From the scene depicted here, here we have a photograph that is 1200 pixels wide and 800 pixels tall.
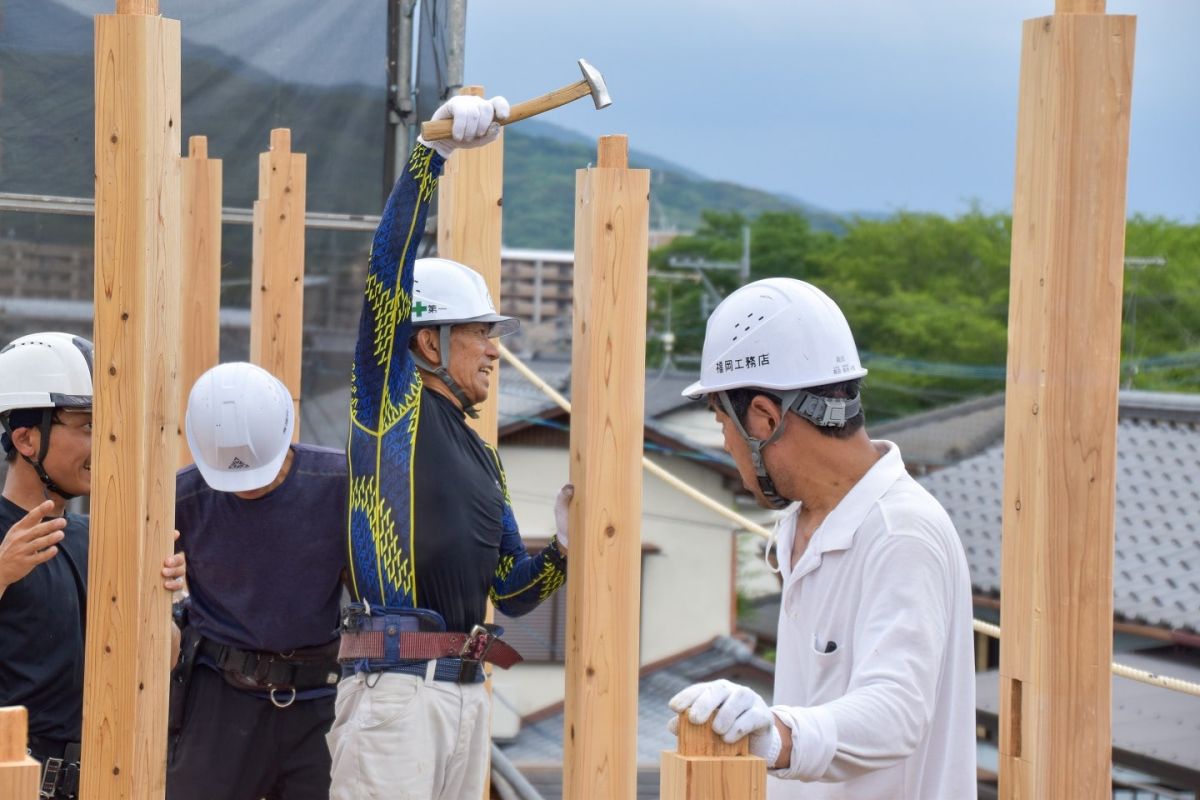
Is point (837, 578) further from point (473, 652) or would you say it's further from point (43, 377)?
point (43, 377)

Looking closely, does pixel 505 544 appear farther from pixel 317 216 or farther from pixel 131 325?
pixel 317 216

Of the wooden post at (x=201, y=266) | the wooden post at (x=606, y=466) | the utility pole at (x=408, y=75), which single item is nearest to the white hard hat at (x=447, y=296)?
the wooden post at (x=606, y=466)

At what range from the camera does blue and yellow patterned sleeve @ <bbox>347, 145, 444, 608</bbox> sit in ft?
12.4

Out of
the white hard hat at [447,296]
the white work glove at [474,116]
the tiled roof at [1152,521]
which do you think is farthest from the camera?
the tiled roof at [1152,521]

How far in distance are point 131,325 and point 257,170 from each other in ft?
14.4

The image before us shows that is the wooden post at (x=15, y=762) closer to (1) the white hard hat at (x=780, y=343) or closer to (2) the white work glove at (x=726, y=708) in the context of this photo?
(2) the white work glove at (x=726, y=708)

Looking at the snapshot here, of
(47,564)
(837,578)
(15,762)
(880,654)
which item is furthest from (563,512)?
(15,762)

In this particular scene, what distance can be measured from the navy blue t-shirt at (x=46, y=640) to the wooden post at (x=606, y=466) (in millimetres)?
1274

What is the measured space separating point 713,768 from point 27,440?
235 centimetres

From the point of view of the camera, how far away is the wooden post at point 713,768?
7.34ft

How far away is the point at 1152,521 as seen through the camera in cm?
1459

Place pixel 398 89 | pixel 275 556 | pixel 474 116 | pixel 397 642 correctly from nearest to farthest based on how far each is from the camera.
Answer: pixel 474 116 → pixel 397 642 → pixel 275 556 → pixel 398 89

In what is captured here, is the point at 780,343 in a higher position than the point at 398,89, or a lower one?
lower

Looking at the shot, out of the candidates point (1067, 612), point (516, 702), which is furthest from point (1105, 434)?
point (516, 702)
